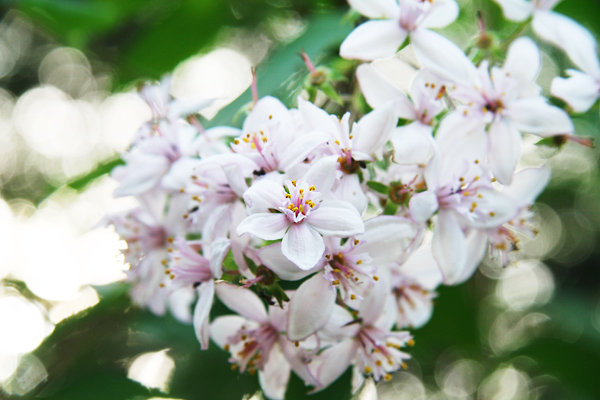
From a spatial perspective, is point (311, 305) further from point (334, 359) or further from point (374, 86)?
point (374, 86)

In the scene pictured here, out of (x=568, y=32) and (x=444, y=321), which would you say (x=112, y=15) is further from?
(x=444, y=321)

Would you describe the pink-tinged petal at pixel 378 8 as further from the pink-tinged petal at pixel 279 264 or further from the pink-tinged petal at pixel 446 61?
the pink-tinged petal at pixel 279 264

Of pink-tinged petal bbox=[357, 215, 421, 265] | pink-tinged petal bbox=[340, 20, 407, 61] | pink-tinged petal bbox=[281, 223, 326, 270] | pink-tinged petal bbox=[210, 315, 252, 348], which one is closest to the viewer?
pink-tinged petal bbox=[281, 223, 326, 270]

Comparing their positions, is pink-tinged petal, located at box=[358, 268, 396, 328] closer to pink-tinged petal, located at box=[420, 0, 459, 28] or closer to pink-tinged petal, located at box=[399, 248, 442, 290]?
pink-tinged petal, located at box=[399, 248, 442, 290]

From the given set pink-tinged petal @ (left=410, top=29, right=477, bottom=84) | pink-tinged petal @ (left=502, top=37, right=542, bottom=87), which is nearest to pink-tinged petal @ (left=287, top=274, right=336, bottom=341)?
pink-tinged petal @ (left=410, top=29, right=477, bottom=84)

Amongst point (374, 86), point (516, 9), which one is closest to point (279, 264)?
point (374, 86)

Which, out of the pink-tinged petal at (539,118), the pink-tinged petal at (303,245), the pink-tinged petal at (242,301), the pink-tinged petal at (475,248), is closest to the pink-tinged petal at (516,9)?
the pink-tinged petal at (539,118)
